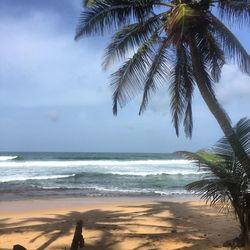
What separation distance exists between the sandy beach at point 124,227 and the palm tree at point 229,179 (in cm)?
100

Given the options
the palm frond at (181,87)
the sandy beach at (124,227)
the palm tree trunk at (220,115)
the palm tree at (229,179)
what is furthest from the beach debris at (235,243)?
the palm frond at (181,87)

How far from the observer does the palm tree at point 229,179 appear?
263 inches

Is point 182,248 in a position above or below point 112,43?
below

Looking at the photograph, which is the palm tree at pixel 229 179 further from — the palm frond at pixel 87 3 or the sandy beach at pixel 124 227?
the palm frond at pixel 87 3

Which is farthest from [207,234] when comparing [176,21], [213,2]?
[213,2]

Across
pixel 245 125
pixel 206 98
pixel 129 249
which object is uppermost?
pixel 206 98

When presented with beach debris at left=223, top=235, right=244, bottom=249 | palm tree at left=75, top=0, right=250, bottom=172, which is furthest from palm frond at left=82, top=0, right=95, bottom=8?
beach debris at left=223, top=235, right=244, bottom=249

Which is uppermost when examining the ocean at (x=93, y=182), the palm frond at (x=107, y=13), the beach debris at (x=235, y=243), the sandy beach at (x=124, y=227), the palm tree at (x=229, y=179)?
the palm frond at (x=107, y=13)

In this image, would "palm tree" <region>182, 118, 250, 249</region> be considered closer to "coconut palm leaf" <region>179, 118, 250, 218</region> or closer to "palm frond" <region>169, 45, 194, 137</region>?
"coconut palm leaf" <region>179, 118, 250, 218</region>

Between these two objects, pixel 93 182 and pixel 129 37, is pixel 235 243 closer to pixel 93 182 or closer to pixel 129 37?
pixel 129 37

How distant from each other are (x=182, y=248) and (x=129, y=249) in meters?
0.88

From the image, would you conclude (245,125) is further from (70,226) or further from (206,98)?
(70,226)

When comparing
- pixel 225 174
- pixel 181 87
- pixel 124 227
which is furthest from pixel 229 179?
pixel 181 87

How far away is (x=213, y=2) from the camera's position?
9.41m
